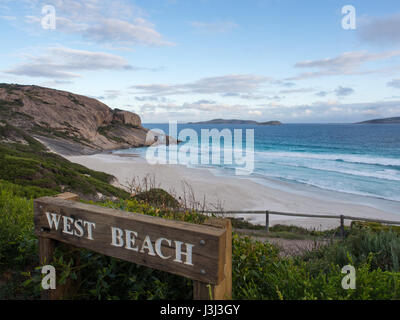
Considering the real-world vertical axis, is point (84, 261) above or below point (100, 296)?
above

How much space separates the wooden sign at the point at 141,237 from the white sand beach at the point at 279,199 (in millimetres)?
13147

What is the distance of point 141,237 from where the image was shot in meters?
2.28

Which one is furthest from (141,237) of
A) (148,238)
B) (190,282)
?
(190,282)

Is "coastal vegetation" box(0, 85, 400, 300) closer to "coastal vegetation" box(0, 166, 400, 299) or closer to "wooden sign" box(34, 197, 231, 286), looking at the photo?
"coastal vegetation" box(0, 166, 400, 299)

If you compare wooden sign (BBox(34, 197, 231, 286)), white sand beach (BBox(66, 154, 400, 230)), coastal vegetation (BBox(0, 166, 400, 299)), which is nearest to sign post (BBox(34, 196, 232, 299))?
wooden sign (BBox(34, 197, 231, 286))

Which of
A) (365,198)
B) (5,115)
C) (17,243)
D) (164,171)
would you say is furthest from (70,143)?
(17,243)

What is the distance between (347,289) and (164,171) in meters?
30.9

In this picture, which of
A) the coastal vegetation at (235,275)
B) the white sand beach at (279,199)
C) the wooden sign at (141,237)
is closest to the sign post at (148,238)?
the wooden sign at (141,237)

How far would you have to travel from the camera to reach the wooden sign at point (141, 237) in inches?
80.5

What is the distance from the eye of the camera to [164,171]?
3288cm

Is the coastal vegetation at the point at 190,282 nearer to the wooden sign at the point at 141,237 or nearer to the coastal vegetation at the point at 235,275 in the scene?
the coastal vegetation at the point at 235,275

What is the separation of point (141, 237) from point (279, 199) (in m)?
21.2

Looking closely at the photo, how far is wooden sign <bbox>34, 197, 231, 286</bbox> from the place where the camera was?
2.04 metres
